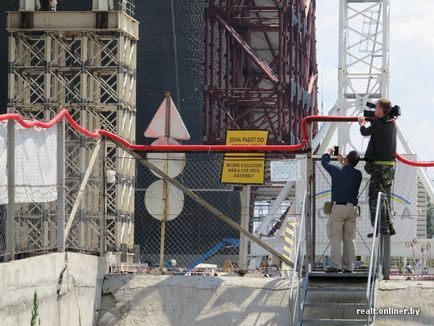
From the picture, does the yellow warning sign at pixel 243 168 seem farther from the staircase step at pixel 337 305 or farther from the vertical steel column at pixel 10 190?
the vertical steel column at pixel 10 190

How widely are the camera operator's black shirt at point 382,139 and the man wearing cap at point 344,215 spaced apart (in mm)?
318

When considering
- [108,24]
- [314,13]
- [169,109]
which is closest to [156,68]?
[108,24]

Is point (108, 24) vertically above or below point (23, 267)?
above

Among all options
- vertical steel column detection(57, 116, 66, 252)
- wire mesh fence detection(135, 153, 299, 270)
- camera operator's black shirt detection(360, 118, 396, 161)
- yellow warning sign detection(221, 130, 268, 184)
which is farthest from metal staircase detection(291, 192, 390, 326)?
wire mesh fence detection(135, 153, 299, 270)

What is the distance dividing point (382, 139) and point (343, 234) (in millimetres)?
1152

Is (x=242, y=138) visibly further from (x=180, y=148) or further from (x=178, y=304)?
(x=178, y=304)

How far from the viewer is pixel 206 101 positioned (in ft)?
A: 218

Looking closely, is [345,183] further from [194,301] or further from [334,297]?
[194,301]

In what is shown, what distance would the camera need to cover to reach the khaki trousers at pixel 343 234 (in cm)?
1527

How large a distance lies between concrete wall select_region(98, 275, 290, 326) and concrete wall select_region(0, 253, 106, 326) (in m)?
0.26

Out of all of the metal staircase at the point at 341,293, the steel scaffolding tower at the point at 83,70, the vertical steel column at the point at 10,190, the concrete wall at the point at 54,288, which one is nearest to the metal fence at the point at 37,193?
the vertical steel column at the point at 10,190

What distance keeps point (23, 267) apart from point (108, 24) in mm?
36601

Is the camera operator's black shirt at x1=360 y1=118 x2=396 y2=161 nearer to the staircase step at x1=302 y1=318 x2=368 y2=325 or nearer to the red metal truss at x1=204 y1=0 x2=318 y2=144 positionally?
the staircase step at x1=302 y1=318 x2=368 y2=325

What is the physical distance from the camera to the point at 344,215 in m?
15.3
